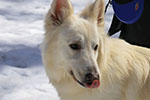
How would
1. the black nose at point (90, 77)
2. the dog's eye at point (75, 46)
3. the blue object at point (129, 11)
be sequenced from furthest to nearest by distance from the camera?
the blue object at point (129, 11)
the dog's eye at point (75, 46)
the black nose at point (90, 77)

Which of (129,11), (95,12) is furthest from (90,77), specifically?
(129,11)

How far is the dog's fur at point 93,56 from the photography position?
3020mm

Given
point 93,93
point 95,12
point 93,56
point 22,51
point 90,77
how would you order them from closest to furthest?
point 90,77
point 93,56
point 93,93
point 95,12
point 22,51

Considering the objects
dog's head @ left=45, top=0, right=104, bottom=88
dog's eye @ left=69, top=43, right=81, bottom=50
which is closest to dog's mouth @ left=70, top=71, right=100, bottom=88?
dog's head @ left=45, top=0, right=104, bottom=88

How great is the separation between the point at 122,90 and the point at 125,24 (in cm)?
144

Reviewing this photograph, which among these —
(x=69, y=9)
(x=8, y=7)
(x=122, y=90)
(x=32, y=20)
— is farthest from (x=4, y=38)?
(x=122, y=90)

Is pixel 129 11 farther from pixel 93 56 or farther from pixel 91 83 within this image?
pixel 91 83

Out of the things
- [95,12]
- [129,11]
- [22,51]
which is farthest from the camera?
[22,51]

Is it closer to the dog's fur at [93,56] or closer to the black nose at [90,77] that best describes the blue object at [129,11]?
the dog's fur at [93,56]

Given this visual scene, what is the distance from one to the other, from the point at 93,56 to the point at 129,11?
1.21 m

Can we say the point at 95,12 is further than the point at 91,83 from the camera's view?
Yes

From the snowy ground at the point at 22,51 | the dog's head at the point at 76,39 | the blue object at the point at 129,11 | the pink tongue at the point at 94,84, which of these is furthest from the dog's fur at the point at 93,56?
the blue object at the point at 129,11

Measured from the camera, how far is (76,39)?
2.96 m

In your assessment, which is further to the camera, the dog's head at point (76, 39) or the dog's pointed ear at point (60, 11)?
the dog's pointed ear at point (60, 11)
